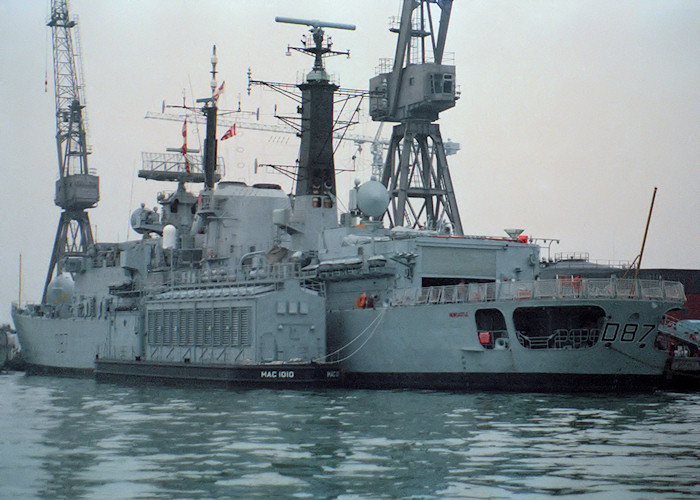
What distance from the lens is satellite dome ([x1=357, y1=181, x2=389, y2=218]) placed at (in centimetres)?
4300

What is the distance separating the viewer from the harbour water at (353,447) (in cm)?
1661

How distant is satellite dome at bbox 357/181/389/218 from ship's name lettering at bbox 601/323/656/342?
42.4ft

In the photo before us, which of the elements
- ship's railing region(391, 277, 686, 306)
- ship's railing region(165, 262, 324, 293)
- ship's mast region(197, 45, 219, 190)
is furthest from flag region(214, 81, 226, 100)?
ship's railing region(391, 277, 686, 306)

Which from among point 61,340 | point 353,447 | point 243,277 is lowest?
point 353,447

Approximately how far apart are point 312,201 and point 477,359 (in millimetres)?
13043

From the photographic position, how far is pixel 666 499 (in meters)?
15.6

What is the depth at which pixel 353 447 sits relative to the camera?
2097 centimetres

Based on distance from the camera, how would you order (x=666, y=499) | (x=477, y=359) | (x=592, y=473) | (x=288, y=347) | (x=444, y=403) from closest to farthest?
(x=666, y=499) < (x=592, y=473) < (x=444, y=403) < (x=477, y=359) < (x=288, y=347)

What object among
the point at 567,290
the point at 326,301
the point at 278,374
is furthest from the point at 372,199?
the point at 567,290

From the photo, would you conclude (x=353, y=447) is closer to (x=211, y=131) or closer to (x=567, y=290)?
(x=567, y=290)

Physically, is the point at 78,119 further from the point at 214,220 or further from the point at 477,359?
the point at 477,359

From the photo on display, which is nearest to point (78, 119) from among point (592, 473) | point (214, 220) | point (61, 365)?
point (61, 365)

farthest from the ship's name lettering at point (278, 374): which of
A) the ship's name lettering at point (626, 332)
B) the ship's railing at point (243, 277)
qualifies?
the ship's name lettering at point (626, 332)

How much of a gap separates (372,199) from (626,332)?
13351mm
